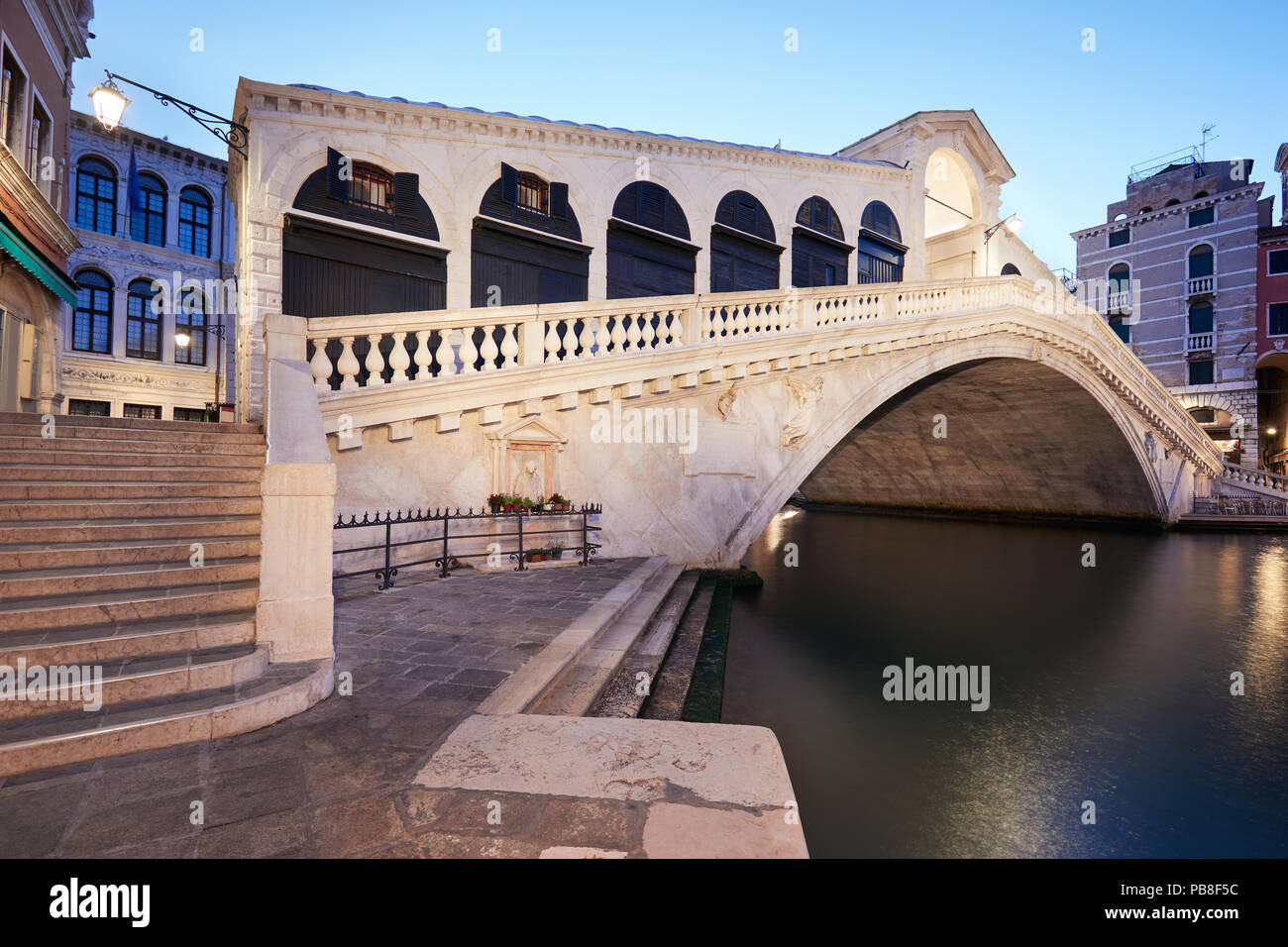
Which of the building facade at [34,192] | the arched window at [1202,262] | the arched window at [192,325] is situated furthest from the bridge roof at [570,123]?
the arched window at [1202,262]

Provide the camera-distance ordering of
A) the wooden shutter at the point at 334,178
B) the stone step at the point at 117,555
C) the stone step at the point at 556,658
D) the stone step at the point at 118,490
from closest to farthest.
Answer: the stone step at the point at 556,658 → the stone step at the point at 117,555 → the stone step at the point at 118,490 → the wooden shutter at the point at 334,178

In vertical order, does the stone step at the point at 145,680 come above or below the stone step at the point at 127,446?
below

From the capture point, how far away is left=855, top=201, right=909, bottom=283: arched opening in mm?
18484

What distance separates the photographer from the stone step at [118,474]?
5559 millimetres

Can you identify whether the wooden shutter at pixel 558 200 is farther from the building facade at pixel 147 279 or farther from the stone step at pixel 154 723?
the building facade at pixel 147 279

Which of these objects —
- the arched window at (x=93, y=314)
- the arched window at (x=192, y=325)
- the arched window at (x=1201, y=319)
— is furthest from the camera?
the arched window at (x=1201, y=319)

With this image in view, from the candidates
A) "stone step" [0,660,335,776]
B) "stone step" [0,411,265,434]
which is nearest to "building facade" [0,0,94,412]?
"stone step" [0,411,265,434]

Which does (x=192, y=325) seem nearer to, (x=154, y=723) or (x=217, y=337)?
(x=217, y=337)

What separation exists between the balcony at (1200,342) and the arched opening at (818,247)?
24951 millimetres

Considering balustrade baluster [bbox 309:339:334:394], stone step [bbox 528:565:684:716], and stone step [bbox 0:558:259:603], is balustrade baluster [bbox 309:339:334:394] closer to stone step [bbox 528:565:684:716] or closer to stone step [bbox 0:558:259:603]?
stone step [bbox 0:558:259:603]

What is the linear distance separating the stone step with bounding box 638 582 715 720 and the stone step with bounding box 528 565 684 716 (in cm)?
40

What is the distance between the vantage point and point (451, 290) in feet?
38.2

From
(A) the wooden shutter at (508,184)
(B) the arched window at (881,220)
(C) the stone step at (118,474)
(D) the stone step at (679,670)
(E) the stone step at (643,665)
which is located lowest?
(D) the stone step at (679,670)
